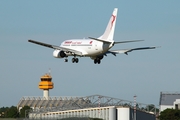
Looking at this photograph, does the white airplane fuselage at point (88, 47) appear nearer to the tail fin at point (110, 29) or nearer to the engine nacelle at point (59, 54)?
the engine nacelle at point (59, 54)

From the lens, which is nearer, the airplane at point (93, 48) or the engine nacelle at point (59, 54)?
the airplane at point (93, 48)

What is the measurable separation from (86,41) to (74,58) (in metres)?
4.86

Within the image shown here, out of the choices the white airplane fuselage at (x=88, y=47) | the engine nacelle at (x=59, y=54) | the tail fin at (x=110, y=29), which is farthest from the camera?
the engine nacelle at (x=59, y=54)

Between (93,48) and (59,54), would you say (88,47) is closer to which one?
(93,48)

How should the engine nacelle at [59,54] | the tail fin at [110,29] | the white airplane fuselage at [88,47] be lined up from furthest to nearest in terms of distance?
1. the engine nacelle at [59,54]
2. the tail fin at [110,29]
3. the white airplane fuselage at [88,47]

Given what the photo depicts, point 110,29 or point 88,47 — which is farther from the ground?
point 110,29

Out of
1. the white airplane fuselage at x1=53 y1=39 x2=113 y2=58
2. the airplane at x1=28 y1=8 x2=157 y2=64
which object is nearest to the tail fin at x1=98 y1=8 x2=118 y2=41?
the airplane at x1=28 y1=8 x2=157 y2=64

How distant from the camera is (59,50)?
559 feet

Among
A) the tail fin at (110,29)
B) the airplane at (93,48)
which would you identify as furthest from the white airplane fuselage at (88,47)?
the tail fin at (110,29)

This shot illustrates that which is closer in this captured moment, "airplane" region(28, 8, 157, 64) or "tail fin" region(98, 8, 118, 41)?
"airplane" region(28, 8, 157, 64)

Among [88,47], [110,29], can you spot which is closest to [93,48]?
[88,47]

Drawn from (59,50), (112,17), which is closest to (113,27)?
(112,17)

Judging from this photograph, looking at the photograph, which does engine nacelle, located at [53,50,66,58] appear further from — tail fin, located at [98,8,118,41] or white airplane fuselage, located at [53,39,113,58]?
tail fin, located at [98,8,118,41]

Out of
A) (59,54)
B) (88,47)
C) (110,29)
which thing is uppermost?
(110,29)
